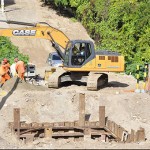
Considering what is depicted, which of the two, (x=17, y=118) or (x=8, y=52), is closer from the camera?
(x=17, y=118)

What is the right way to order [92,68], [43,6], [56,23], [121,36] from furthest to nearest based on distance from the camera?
1. [43,6]
2. [56,23]
3. [121,36]
4. [92,68]

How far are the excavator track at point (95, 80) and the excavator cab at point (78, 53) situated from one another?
693 mm

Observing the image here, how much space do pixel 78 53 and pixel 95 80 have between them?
1.43 metres

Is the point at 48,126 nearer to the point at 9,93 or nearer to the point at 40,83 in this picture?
the point at 9,93

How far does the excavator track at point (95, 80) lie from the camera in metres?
22.0

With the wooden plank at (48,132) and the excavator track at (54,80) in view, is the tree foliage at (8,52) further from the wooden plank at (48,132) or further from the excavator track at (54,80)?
the wooden plank at (48,132)

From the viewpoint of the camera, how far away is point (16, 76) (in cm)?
2284

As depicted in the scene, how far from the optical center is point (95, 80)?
72.5ft

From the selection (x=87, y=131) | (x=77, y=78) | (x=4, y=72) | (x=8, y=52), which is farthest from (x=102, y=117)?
(x=8, y=52)

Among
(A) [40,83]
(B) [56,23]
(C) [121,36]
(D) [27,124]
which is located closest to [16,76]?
(A) [40,83]

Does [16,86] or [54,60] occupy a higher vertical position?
[54,60]

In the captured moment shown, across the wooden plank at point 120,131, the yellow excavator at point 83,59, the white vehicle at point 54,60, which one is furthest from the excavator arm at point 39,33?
the white vehicle at point 54,60

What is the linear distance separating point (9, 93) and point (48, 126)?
155 inches

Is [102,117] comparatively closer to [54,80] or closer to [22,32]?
[54,80]
